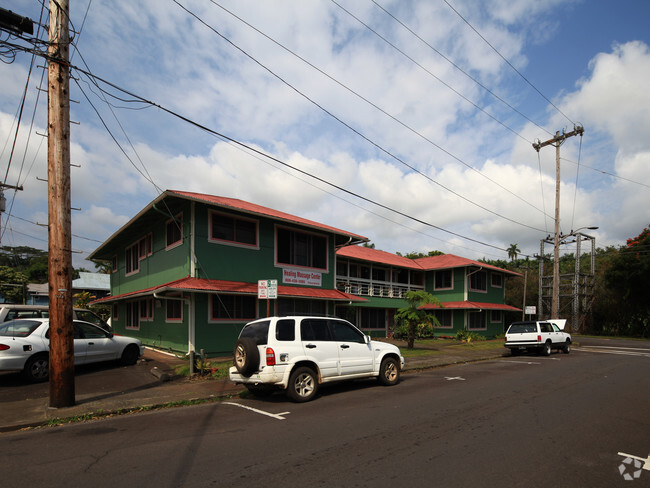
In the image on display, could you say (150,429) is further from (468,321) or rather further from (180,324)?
(468,321)

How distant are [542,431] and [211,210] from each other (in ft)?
42.2

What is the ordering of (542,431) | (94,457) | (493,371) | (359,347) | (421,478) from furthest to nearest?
(493,371)
(359,347)
(542,431)
(94,457)
(421,478)

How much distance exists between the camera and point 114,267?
26609 mm

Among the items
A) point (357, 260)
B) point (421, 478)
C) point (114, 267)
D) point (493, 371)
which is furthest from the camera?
point (357, 260)

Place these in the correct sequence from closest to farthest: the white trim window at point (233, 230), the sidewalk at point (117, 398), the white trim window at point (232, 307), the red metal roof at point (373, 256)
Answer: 1. the sidewalk at point (117, 398)
2. the white trim window at point (232, 307)
3. the white trim window at point (233, 230)
4. the red metal roof at point (373, 256)

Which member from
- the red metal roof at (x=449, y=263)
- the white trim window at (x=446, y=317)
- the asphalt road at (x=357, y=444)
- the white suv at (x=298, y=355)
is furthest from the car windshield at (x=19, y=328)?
the white trim window at (x=446, y=317)

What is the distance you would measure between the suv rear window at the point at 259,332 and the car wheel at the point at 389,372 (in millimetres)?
3368

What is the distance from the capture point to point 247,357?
836cm

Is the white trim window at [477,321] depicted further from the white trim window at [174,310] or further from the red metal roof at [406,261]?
the white trim window at [174,310]

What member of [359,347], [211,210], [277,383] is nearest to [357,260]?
[211,210]

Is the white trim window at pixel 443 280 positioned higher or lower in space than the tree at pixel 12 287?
higher

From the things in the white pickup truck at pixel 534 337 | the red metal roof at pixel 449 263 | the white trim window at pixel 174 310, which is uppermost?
the red metal roof at pixel 449 263

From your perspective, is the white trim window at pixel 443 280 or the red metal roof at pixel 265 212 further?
the white trim window at pixel 443 280

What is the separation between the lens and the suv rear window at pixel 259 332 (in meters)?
8.63
